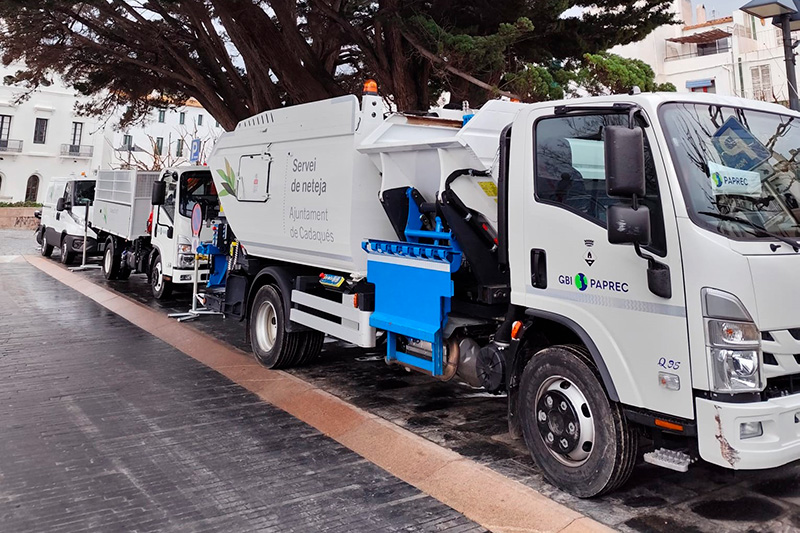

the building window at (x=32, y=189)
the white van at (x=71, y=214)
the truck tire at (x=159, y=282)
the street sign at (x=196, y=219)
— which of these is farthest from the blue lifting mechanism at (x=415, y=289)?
the building window at (x=32, y=189)

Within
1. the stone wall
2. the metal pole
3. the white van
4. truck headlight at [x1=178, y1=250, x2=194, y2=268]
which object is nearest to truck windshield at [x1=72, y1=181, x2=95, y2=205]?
the white van

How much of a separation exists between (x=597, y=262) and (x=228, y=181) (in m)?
5.82

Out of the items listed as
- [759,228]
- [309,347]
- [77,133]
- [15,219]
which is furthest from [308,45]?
[77,133]

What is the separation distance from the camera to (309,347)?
7.17 meters

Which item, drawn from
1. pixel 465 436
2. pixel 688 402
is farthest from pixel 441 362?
pixel 688 402

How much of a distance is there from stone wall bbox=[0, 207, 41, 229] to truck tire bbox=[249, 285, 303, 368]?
33.9 meters

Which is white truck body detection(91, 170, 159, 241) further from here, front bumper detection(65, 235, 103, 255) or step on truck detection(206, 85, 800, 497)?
step on truck detection(206, 85, 800, 497)

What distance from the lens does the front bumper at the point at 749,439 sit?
3045 mm

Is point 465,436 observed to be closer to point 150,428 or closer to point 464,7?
point 150,428

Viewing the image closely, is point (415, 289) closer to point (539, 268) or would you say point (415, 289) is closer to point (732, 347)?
point (539, 268)

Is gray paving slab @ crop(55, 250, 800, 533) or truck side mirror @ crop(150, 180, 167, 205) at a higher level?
truck side mirror @ crop(150, 180, 167, 205)

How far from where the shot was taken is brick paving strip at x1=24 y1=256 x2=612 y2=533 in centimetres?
361

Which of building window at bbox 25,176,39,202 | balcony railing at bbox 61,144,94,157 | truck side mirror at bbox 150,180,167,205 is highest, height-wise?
balcony railing at bbox 61,144,94,157

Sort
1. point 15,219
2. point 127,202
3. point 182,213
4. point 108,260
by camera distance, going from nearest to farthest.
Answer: point 182,213 < point 127,202 < point 108,260 < point 15,219
